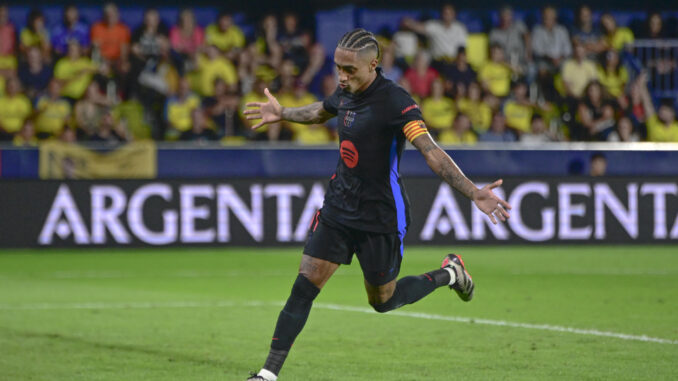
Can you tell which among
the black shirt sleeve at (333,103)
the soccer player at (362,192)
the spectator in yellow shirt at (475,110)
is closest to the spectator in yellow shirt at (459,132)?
the spectator in yellow shirt at (475,110)

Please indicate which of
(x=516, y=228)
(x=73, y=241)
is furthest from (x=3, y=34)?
(x=516, y=228)

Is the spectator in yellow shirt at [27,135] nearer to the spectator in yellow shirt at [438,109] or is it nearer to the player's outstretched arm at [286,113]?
the spectator in yellow shirt at [438,109]

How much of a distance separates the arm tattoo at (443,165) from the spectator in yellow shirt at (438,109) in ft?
39.0

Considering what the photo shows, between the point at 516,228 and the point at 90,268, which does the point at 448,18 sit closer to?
the point at 516,228

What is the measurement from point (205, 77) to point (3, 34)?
10.9ft

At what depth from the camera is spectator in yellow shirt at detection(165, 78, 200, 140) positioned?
17094 millimetres

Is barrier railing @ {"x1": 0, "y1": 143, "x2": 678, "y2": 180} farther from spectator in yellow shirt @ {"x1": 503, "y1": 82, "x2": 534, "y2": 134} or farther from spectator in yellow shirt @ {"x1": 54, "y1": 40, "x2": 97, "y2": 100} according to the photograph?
spectator in yellow shirt @ {"x1": 54, "y1": 40, "x2": 97, "y2": 100}

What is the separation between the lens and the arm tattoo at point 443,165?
5.44m

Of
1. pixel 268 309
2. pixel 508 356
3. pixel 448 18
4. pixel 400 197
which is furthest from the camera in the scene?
pixel 448 18

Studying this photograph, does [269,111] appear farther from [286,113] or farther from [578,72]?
[578,72]

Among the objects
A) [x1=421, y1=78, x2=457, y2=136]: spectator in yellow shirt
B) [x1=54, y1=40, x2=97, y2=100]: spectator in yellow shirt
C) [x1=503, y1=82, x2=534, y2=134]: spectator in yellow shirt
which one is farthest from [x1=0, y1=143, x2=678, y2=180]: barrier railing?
[x1=54, y1=40, x2=97, y2=100]: spectator in yellow shirt

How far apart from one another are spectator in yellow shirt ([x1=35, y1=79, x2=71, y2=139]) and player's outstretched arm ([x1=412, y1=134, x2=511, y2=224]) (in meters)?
11.9

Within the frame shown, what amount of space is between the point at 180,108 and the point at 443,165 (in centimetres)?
1209

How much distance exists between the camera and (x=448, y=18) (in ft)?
63.1
